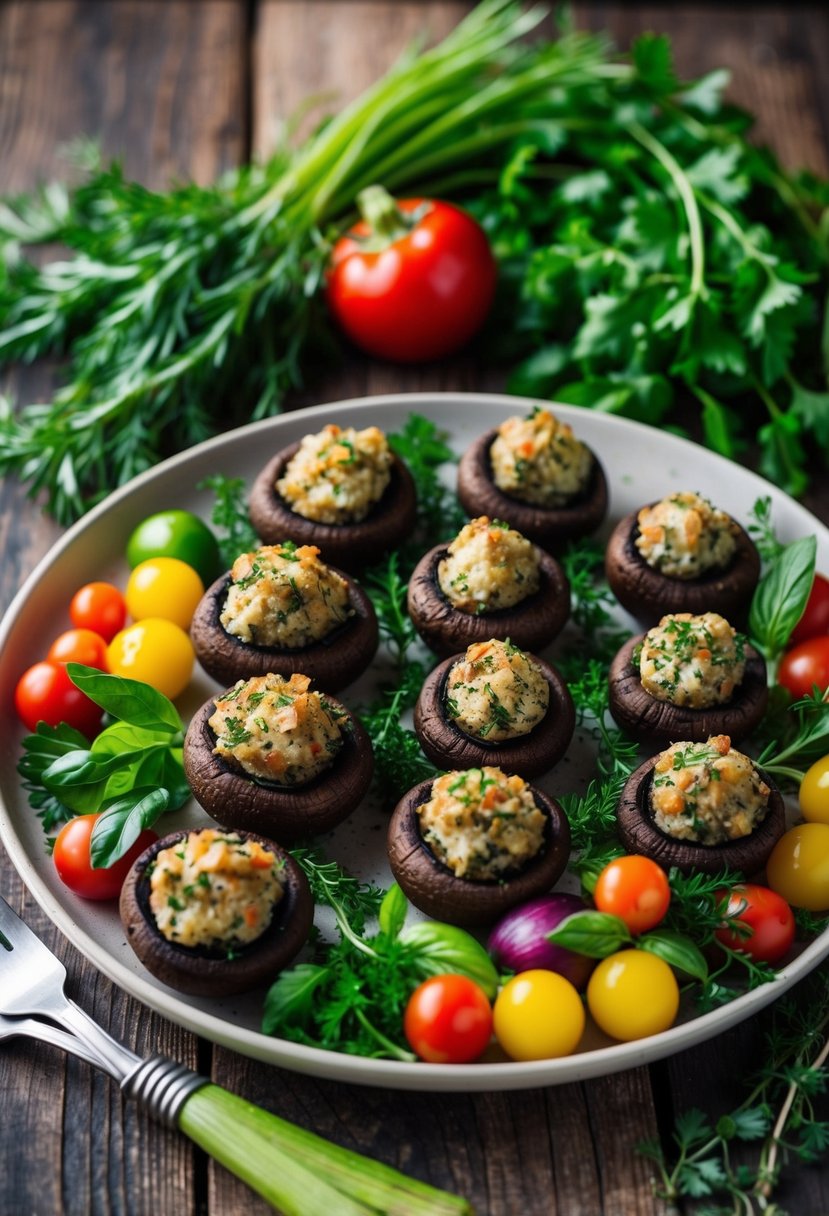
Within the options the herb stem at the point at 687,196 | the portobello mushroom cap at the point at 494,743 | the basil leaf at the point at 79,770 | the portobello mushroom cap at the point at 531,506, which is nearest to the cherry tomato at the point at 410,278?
the herb stem at the point at 687,196

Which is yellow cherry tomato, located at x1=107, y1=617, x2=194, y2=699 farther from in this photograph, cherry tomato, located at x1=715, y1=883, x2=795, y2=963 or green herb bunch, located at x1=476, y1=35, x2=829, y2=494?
green herb bunch, located at x1=476, y1=35, x2=829, y2=494

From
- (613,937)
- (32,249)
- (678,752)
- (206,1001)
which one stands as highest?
(32,249)

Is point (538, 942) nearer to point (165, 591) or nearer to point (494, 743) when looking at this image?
point (494, 743)

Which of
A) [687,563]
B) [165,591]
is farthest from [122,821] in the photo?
[687,563]

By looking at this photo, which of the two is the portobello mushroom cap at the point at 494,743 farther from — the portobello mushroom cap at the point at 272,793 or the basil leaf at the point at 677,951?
the basil leaf at the point at 677,951

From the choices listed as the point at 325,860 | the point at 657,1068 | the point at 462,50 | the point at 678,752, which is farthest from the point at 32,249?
the point at 657,1068

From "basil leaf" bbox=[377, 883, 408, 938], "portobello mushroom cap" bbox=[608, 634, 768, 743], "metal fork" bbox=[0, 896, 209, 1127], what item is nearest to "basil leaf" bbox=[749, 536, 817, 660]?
"portobello mushroom cap" bbox=[608, 634, 768, 743]

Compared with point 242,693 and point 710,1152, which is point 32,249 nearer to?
point 242,693
